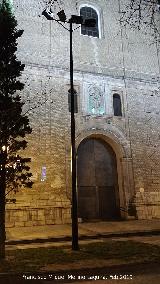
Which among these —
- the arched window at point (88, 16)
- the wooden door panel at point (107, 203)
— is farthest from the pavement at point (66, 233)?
the arched window at point (88, 16)

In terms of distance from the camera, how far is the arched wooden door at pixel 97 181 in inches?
771

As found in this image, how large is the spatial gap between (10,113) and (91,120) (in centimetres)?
1059

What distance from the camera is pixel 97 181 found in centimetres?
2009

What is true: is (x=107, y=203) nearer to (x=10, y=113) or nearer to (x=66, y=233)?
(x=66, y=233)

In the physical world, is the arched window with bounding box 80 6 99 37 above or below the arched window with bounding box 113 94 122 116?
above

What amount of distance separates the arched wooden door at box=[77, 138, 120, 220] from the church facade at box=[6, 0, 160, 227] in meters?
0.06

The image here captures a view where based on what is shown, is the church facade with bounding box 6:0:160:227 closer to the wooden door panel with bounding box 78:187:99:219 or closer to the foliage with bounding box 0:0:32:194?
the wooden door panel with bounding box 78:187:99:219

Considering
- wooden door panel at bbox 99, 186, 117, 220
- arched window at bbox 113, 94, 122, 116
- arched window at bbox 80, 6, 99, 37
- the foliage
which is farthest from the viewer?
arched window at bbox 80, 6, 99, 37

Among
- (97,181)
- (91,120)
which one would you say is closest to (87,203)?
(97,181)

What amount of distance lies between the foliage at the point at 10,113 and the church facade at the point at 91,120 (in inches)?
301

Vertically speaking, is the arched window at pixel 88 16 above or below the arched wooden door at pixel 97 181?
above

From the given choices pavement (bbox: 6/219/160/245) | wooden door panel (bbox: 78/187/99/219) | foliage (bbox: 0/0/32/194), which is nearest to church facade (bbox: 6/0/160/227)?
wooden door panel (bbox: 78/187/99/219)

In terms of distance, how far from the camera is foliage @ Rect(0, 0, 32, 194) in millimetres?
9883

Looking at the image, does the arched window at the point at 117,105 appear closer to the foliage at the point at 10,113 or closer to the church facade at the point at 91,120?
the church facade at the point at 91,120
